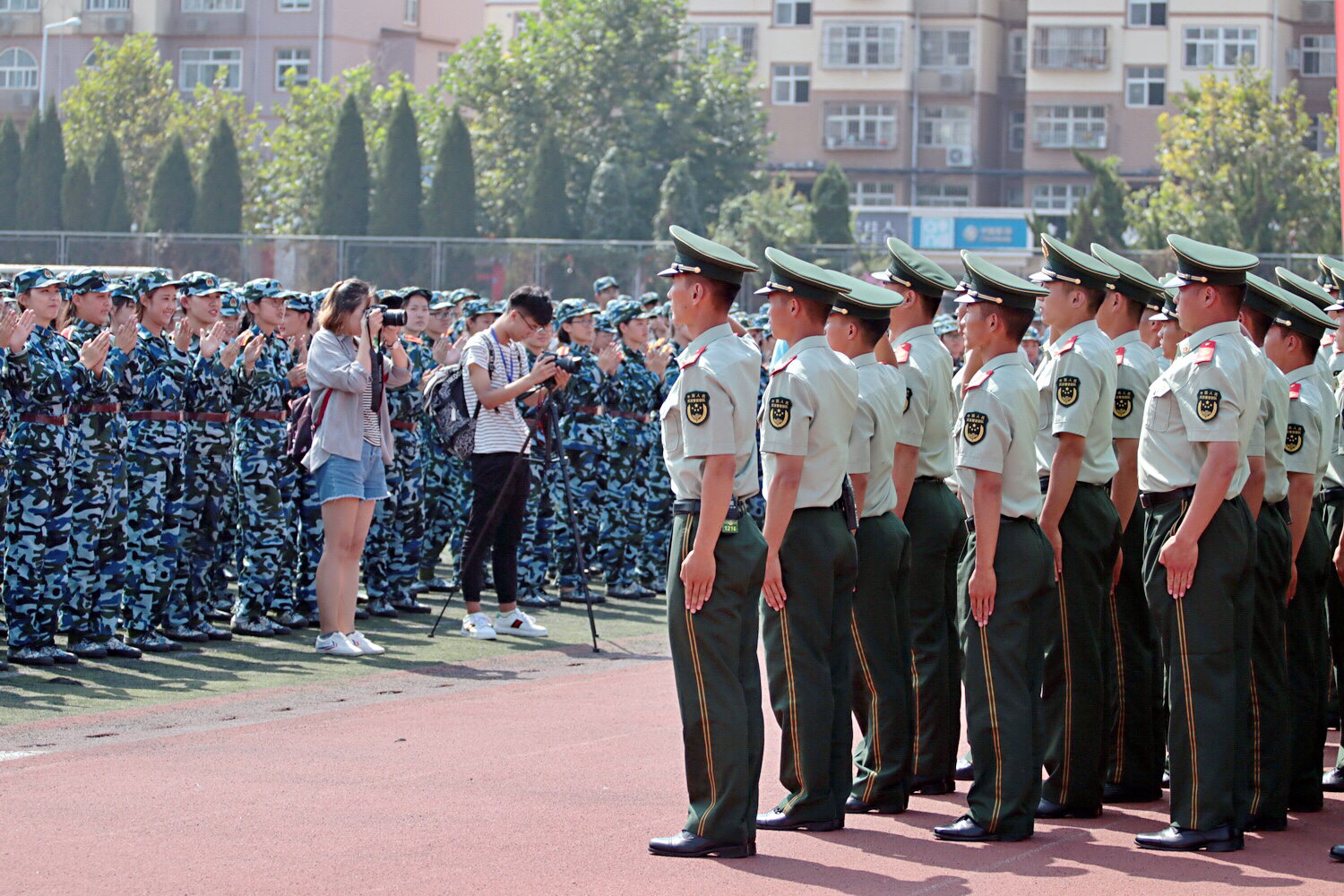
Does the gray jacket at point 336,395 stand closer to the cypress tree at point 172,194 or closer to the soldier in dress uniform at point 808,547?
the soldier in dress uniform at point 808,547

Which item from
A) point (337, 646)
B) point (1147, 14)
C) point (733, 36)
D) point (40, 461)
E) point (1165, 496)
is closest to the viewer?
point (1165, 496)

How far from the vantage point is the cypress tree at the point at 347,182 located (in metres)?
51.0

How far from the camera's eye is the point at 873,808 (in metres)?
7.16

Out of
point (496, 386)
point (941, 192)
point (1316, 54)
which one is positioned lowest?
point (496, 386)

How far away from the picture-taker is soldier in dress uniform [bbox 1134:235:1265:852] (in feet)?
20.9

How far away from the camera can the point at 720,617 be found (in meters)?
6.25

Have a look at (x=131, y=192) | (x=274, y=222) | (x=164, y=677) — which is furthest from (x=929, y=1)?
(x=164, y=677)

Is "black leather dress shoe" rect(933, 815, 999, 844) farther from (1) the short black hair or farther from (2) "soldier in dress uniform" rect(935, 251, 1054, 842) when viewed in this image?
(1) the short black hair

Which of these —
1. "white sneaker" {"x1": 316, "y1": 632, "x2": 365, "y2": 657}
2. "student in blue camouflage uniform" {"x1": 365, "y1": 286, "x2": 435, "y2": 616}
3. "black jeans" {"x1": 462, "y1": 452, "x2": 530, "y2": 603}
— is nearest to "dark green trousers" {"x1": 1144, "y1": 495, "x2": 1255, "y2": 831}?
"black jeans" {"x1": 462, "y1": 452, "x2": 530, "y2": 603}

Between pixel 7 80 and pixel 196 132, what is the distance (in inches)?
594

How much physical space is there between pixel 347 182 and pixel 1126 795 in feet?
152

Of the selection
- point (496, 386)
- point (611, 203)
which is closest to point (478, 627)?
point (496, 386)

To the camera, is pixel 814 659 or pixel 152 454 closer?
pixel 814 659

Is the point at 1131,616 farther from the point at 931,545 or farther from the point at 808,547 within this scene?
the point at 808,547
